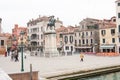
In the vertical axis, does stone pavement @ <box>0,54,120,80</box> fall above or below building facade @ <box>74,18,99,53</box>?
below

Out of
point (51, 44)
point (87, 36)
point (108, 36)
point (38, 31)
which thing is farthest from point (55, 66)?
point (38, 31)

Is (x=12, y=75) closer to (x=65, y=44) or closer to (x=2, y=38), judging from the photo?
(x=2, y=38)

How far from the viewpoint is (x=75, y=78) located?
16812 millimetres

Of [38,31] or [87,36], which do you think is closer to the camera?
[87,36]

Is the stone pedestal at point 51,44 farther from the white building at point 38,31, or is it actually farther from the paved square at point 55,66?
the white building at point 38,31

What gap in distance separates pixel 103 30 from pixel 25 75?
4367 cm

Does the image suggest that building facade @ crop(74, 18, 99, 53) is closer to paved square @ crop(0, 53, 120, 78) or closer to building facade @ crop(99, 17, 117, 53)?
building facade @ crop(99, 17, 117, 53)

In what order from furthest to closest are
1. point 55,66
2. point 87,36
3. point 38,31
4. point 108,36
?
point 38,31 < point 87,36 < point 108,36 < point 55,66

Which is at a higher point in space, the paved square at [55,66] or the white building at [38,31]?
the white building at [38,31]

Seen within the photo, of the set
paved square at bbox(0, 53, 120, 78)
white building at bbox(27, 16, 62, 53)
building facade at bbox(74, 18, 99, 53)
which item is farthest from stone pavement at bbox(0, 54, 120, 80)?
white building at bbox(27, 16, 62, 53)

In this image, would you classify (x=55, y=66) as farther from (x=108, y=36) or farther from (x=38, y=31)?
(x=38, y=31)

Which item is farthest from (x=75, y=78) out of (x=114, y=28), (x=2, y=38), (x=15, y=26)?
(x=15, y=26)

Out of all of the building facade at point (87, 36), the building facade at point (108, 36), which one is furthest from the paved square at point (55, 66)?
the building facade at point (87, 36)

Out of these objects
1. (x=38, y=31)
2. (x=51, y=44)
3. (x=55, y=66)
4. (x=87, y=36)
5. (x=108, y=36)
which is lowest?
(x=55, y=66)
